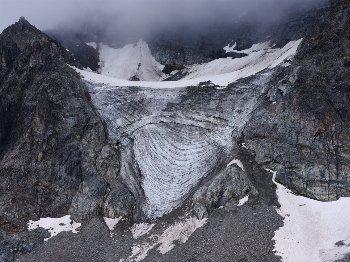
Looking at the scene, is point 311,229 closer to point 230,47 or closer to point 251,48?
point 251,48

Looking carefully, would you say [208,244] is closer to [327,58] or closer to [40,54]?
[327,58]

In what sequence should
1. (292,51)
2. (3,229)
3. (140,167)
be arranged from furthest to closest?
(292,51) < (140,167) < (3,229)

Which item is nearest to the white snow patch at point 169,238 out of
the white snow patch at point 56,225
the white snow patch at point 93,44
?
the white snow patch at point 56,225

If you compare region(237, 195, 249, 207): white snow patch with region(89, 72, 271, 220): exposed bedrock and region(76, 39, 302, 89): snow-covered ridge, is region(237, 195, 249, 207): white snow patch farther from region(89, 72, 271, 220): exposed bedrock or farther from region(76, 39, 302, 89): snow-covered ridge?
region(76, 39, 302, 89): snow-covered ridge

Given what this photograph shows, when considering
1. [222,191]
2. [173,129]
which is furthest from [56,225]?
[222,191]

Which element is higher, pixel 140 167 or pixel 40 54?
pixel 40 54

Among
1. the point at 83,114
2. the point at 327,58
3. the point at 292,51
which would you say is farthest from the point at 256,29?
the point at 83,114

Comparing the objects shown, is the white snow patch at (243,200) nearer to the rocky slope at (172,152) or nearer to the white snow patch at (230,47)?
the rocky slope at (172,152)
